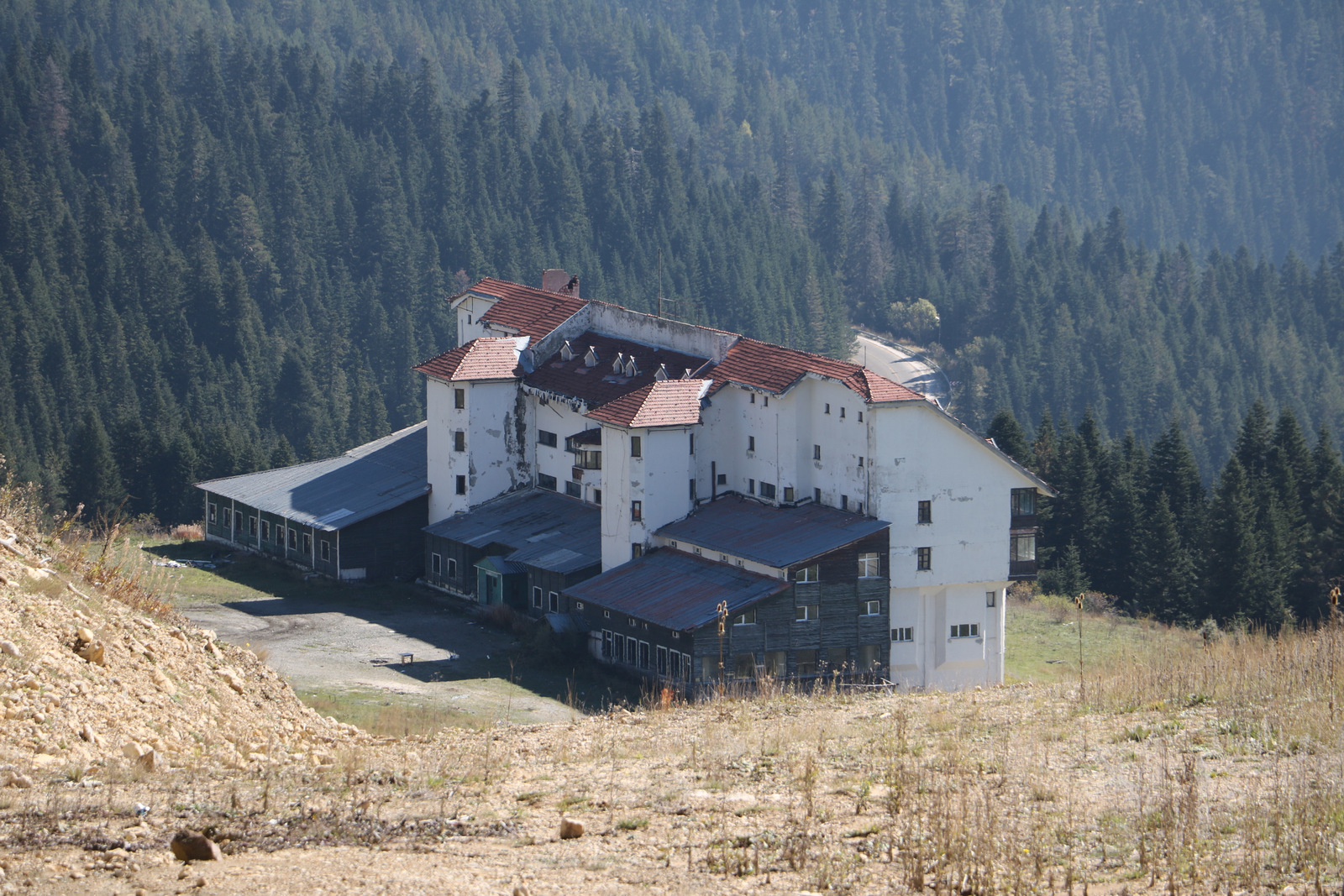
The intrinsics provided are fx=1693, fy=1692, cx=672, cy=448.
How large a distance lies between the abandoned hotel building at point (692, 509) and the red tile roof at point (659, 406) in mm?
89

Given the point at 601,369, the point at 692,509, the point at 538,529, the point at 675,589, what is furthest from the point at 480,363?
the point at 675,589

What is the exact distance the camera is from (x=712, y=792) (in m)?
20.6

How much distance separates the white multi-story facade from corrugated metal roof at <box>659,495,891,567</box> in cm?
55

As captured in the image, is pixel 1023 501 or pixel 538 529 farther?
pixel 538 529

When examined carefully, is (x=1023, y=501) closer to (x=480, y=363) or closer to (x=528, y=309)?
(x=480, y=363)

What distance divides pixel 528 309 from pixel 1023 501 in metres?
26.9

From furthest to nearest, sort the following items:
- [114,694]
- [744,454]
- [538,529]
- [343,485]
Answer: [343,485]
[538,529]
[744,454]
[114,694]

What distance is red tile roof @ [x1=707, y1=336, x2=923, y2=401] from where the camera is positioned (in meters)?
56.2

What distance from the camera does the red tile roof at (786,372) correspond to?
5625 cm

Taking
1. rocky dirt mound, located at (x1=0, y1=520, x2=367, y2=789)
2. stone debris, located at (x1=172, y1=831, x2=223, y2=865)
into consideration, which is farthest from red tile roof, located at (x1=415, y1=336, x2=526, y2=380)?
stone debris, located at (x1=172, y1=831, x2=223, y2=865)

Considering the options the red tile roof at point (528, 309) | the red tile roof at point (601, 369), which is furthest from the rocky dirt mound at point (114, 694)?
the red tile roof at point (528, 309)

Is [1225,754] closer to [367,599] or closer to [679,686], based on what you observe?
[679,686]

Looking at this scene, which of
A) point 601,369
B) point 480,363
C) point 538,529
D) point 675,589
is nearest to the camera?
point 675,589

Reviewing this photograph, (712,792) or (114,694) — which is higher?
(114,694)
